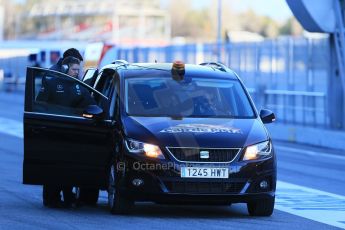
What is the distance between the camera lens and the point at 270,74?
35.5 m

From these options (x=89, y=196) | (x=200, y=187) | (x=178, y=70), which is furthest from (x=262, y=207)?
(x=89, y=196)

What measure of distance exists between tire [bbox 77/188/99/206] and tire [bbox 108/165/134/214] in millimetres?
1241

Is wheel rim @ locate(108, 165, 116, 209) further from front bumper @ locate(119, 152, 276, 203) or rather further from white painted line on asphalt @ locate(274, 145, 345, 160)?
white painted line on asphalt @ locate(274, 145, 345, 160)

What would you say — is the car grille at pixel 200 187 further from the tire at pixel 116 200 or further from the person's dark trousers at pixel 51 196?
the person's dark trousers at pixel 51 196

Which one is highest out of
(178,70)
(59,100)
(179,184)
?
(178,70)

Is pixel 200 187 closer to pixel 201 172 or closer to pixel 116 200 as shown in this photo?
pixel 201 172

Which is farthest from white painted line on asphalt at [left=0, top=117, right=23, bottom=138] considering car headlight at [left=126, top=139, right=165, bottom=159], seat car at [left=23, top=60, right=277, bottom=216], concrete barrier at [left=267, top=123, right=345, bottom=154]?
car headlight at [left=126, top=139, right=165, bottom=159]

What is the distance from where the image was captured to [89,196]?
12305mm

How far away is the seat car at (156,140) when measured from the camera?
10.6m

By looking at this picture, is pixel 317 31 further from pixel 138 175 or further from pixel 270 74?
pixel 138 175


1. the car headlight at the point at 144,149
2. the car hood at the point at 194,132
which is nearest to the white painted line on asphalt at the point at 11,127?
the car hood at the point at 194,132

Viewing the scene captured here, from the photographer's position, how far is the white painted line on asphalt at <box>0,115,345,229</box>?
11523mm

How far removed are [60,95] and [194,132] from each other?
1743mm

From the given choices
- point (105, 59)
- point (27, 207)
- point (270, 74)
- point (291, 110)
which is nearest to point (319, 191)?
point (27, 207)
